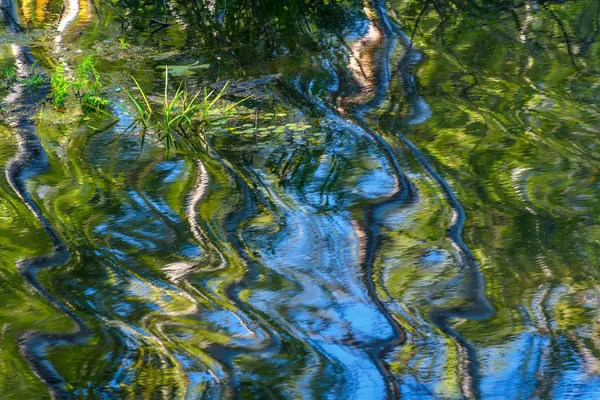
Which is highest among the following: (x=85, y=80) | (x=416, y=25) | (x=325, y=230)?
(x=416, y=25)

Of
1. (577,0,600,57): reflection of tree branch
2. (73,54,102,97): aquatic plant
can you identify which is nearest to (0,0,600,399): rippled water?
(577,0,600,57): reflection of tree branch

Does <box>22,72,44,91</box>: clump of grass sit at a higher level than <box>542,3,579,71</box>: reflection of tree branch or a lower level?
lower

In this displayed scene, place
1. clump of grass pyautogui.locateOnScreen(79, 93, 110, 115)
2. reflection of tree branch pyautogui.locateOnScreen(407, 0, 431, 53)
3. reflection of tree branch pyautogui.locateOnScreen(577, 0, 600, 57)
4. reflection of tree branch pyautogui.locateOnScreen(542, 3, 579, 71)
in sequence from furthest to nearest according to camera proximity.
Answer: reflection of tree branch pyautogui.locateOnScreen(407, 0, 431, 53)
reflection of tree branch pyautogui.locateOnScreen(577, 0, 600, 57)
reflection of tree branch pyautogui.locateOnScreen(542, 3, 579, 71)
clump of grass pyautogui.locateOnScreen(79, 93, 110, 115)

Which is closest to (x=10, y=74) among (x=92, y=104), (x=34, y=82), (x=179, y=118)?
(x=34, y=82)

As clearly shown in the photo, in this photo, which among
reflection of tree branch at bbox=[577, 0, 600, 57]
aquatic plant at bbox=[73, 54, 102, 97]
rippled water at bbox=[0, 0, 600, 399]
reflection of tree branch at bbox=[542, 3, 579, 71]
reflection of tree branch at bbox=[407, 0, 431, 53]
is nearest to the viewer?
rippled water at bbox=[0, 0, 600, 399]

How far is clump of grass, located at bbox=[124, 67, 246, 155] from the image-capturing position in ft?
13.3

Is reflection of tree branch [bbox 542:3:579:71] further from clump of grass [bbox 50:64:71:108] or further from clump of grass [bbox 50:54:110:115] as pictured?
clump of grass [bbox 50:64:71:108]

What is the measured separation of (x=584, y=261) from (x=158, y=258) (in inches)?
53.0

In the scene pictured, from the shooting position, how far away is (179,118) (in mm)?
4207

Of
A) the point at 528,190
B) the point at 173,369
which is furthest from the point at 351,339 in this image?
the point at 528,190

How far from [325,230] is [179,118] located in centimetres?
137

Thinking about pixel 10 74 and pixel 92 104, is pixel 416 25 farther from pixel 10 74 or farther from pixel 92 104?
pixel 10 74

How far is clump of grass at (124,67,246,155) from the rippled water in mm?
100

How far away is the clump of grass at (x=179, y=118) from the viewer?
4051 millimetres
